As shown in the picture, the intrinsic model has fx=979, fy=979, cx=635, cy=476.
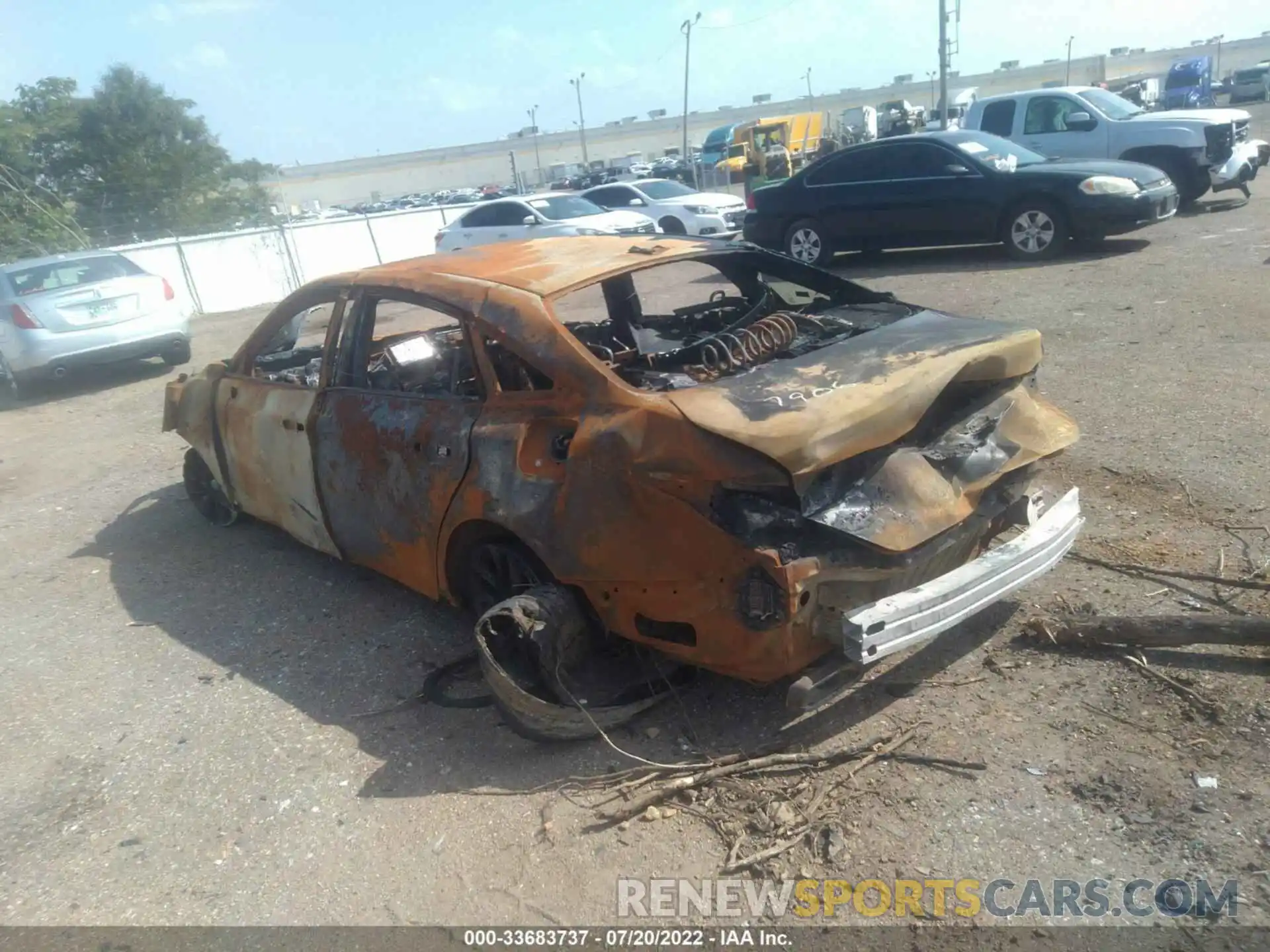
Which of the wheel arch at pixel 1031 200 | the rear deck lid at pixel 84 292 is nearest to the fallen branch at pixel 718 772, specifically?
the wheel arch at pixel 1031 200

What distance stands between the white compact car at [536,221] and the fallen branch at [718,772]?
47.7ft

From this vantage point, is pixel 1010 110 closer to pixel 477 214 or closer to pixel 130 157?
pixel 477 214

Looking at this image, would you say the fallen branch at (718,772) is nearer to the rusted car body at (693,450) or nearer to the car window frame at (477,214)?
the rusted car body at (693,450)

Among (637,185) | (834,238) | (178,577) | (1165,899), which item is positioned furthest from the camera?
(637,185)

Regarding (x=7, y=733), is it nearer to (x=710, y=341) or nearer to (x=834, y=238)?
(x=710, y=341)

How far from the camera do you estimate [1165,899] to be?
2.54 meters

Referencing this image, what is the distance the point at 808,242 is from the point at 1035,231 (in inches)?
113

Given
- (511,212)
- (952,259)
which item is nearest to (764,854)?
(952,259)

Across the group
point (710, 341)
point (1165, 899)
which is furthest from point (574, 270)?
point (1165, 899)

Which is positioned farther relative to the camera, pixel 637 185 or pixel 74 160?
pixel 74 160

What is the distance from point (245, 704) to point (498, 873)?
168cm

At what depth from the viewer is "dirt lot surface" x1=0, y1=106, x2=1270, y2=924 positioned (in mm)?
2857

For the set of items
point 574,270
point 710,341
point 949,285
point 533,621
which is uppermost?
point 574,270

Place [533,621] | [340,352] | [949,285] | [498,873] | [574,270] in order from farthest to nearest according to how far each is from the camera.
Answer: [949,285] → [340,352] → [574,270] → [533,621] → [498,873]
